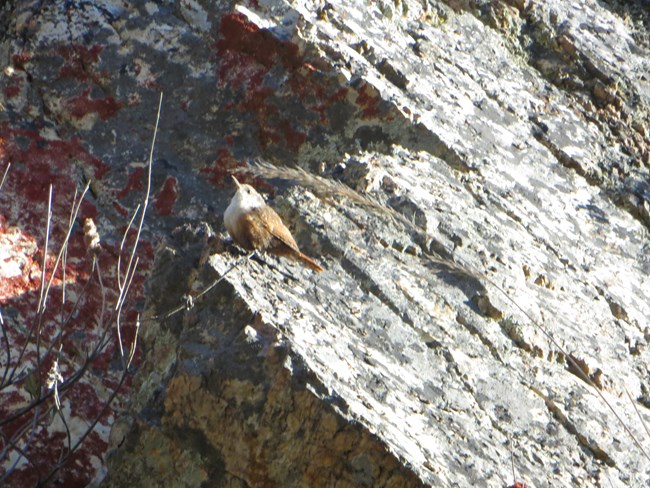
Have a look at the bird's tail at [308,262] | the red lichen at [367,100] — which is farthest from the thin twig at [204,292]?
the red lichen at [367,100]

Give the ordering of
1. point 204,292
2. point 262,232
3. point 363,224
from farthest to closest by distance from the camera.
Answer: point 363,224
point 262,232
point 204,292

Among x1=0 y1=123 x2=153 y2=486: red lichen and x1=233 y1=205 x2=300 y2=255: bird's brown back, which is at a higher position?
x1=233 y1=205 x2=300 y2=255: bird's brown back

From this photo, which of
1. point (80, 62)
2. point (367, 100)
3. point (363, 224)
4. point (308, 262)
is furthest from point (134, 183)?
point (308, 262)

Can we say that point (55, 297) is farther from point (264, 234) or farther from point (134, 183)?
point (264, 234)

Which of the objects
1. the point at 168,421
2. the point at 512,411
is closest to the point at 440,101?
the point at 512,411

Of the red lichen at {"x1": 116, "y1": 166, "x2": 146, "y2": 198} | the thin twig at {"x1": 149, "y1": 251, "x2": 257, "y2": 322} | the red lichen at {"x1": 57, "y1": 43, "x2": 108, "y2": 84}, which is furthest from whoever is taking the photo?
the red lichen at {"x1": 57, "y1": 43, "x2": 108, "y2": 84}

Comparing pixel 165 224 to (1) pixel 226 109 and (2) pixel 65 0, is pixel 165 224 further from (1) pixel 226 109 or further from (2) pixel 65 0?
(2) pixel 65 0

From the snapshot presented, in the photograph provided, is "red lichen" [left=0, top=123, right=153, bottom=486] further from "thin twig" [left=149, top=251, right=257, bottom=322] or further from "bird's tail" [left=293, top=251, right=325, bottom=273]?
"bird's tail" [left=293, top=251, right=325, bottom=273]

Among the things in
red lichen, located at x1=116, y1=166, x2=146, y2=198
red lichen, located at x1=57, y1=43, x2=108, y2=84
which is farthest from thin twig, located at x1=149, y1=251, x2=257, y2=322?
red lichen, located at x1=57, y1=43, x2=108, y2=84
